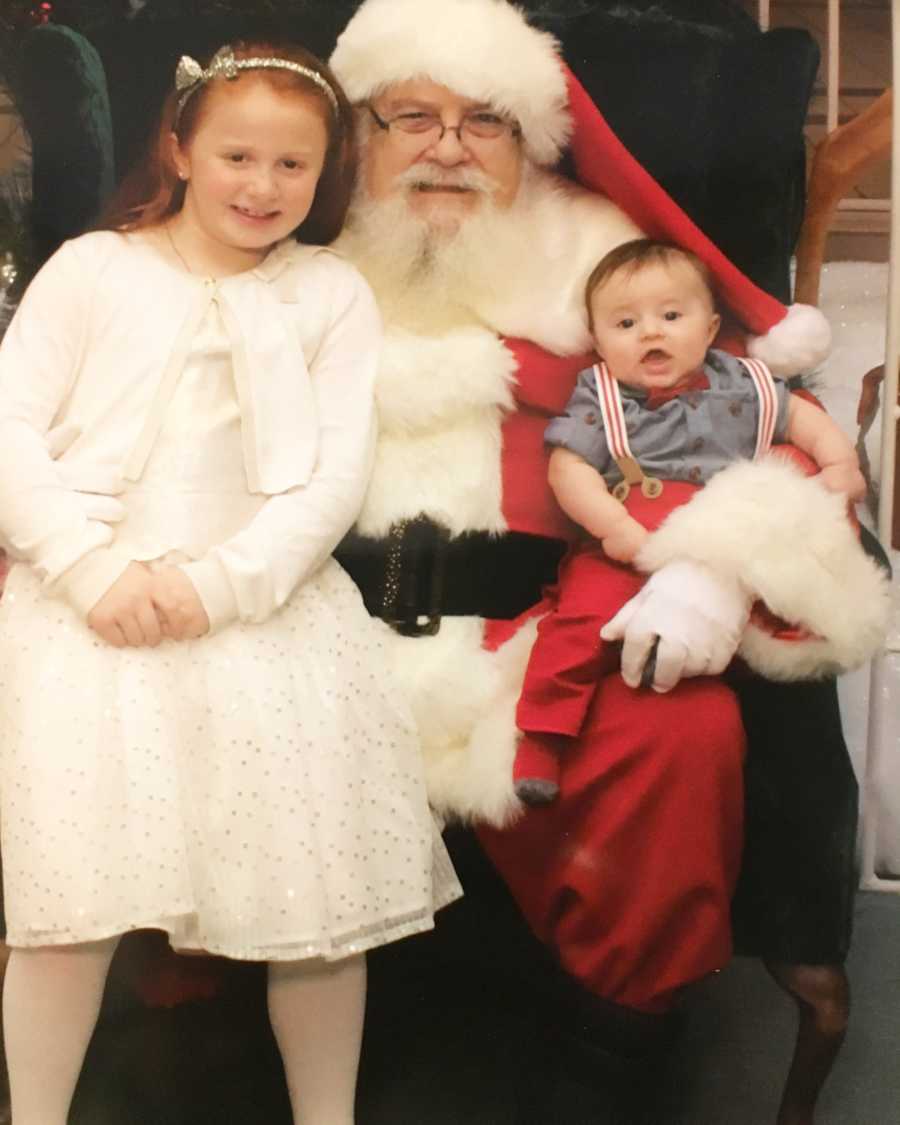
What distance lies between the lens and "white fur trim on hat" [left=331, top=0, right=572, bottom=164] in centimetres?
112

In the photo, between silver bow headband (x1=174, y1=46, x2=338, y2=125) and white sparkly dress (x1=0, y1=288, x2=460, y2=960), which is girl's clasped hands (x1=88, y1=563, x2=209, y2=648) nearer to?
white sparkly dress (x1=0, y1=288, x2=460, y2=960)

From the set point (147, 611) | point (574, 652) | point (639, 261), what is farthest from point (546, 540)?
point (147, 611)

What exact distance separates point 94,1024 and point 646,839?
1.49 ft

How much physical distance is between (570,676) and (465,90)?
0.51 metres

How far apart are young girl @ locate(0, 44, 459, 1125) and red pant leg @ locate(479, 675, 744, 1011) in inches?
4.6

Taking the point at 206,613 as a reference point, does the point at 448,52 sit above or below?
above

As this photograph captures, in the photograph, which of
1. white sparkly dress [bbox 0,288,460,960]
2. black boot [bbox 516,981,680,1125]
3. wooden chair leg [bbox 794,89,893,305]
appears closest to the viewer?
white sparkly dress [bbox 0,288,460,960]

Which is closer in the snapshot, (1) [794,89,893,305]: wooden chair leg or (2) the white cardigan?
(2) the white cardigan

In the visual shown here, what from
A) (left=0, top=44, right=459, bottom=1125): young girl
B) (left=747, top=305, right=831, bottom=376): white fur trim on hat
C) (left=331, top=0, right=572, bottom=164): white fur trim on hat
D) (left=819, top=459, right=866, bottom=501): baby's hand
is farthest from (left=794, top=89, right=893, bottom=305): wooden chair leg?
(left=0, top=44, right=459, bottom=1125): young girl

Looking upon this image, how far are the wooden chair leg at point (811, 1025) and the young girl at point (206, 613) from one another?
0.30 m

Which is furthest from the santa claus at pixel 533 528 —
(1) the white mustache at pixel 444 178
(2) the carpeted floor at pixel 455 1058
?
(2) the carpeted floor at pixel 455 1058

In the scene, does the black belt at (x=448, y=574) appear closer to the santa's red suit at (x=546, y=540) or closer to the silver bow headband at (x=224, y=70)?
the santa's red suit at (x=546, y=540)

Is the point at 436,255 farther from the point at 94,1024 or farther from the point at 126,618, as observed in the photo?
the point at 94,1024

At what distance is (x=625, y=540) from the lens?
1085 millimetres
